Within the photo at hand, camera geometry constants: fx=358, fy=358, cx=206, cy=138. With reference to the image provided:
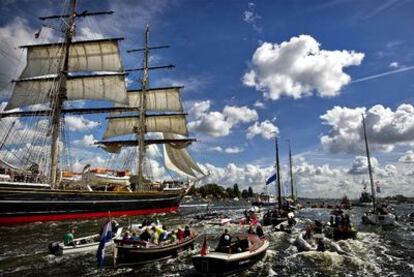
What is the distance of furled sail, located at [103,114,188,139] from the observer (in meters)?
76.2

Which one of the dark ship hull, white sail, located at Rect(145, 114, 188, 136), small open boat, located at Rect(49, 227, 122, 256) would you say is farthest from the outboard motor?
white sail, located at Rect(145, 114, 188, 136)

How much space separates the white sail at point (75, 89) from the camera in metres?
55.6

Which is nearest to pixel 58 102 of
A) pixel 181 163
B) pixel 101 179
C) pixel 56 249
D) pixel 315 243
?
pixel 101 179

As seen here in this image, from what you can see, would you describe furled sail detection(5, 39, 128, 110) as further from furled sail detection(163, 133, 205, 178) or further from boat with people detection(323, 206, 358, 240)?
boat with people detection(323, 206, 358, 240)

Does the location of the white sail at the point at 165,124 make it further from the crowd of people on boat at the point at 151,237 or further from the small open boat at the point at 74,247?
the crowd of people on boat at the point at 151,237

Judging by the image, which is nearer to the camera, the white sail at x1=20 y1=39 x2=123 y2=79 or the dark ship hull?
the dark ship hull

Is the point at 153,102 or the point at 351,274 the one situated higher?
the point at 153,102

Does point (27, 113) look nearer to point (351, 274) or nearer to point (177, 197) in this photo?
point (177, 197)

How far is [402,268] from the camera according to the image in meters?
21.1

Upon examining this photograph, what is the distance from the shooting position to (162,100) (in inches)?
3056

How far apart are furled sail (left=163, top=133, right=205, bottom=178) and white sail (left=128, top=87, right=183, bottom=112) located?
9548 millimetres

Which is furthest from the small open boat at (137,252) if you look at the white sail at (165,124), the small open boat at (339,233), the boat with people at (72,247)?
the white sail at (165,124)

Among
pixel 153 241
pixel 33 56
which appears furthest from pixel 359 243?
pixel 33 56

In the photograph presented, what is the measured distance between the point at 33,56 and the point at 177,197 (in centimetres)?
3502
